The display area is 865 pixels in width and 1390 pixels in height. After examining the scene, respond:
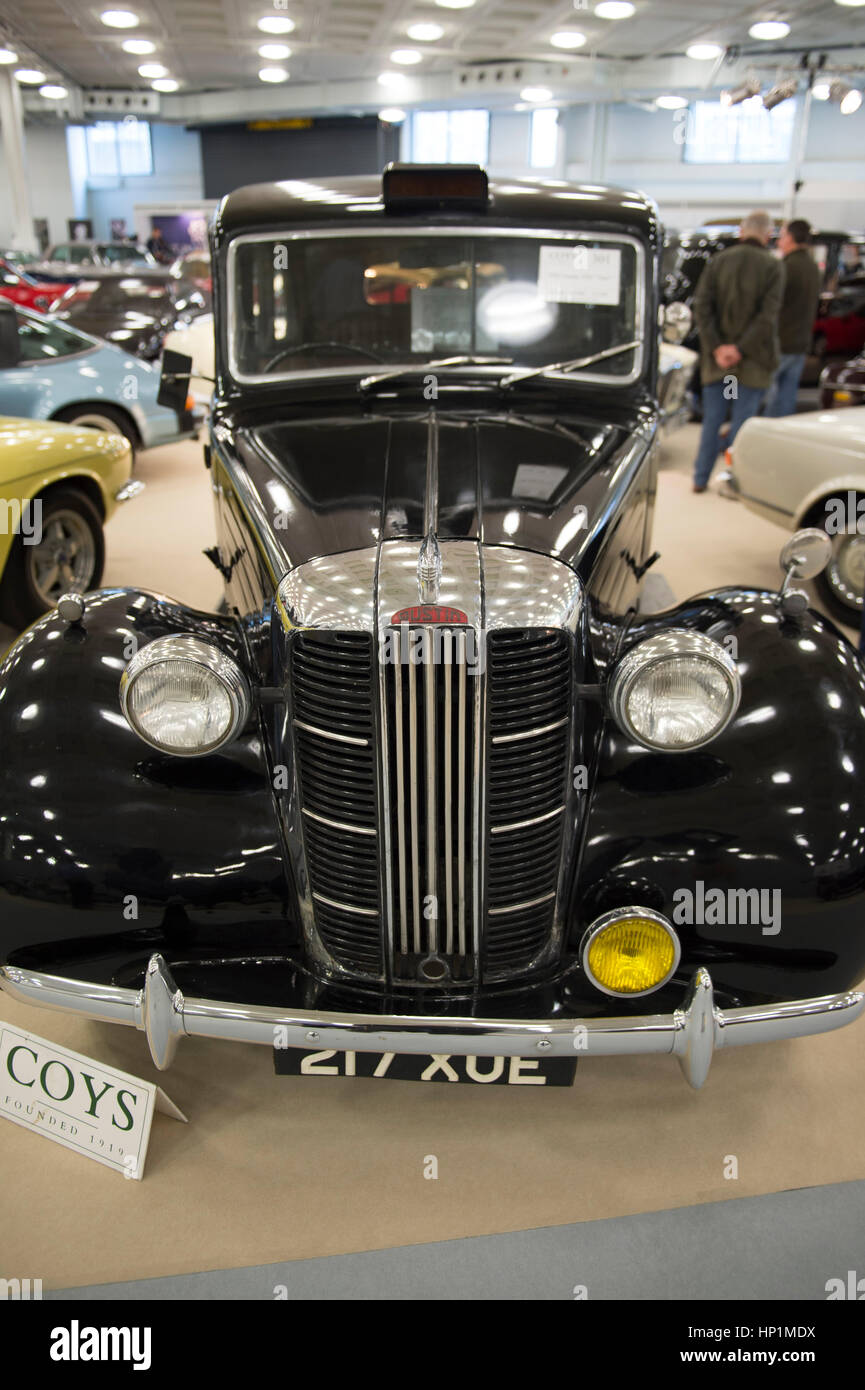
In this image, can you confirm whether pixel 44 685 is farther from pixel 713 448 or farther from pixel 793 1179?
pixel 713 448

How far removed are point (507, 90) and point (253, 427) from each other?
750 inches

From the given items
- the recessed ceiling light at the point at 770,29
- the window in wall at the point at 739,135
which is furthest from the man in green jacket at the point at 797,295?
the window in wall at the point at 739,135

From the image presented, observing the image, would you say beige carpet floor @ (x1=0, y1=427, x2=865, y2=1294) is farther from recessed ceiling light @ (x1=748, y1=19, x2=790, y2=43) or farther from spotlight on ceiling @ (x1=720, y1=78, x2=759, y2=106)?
recessed ceiling light @ (x1=748, y1=19, x2=790, y2=43)

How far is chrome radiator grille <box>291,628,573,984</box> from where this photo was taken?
1.88 metres

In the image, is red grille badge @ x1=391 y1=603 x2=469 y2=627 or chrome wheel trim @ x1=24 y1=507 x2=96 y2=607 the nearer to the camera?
red grille badge @ x1=391 y1=603 x2=469 y2=627

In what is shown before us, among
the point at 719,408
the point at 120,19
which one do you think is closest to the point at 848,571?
the point at 719,408

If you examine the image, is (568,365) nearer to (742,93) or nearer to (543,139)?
(742,93)

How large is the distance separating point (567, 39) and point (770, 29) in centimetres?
313

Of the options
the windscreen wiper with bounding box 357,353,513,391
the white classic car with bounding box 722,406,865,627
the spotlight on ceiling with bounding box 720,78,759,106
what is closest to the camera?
the windscreen wiper with bounding box 357,353,513,391

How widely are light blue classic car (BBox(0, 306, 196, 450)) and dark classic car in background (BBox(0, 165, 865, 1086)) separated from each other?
460 centimetres

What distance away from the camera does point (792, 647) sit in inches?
86.7

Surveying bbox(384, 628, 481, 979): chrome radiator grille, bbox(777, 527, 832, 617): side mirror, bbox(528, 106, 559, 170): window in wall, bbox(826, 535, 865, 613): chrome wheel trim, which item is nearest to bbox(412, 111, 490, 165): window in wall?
bbox(528, 106, 559, 170): window in wall

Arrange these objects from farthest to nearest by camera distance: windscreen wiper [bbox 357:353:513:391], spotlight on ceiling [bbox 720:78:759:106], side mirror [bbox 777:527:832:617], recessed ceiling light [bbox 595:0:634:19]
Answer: spotlight on ceiling [bbox 720:78:759:106]
recessed ceiling light [bbox 595:0:634:19]
windscreen wiper [bbox 357:353:513:391]
side mirror [bbox 777:527:832:617]

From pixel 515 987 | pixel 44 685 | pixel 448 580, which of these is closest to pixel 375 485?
pixel 448 580
